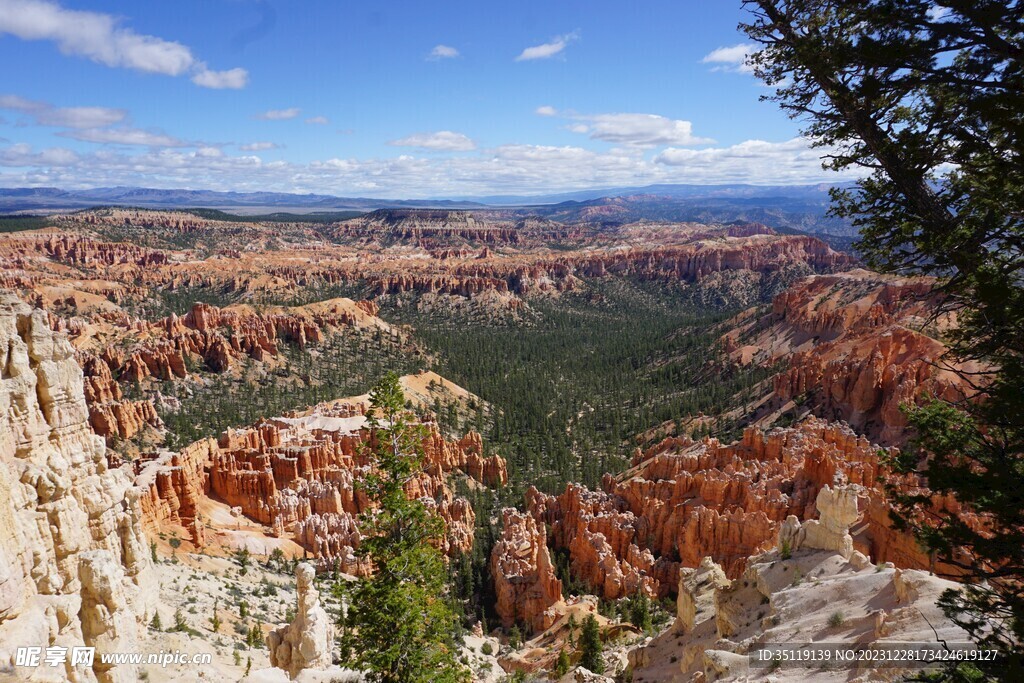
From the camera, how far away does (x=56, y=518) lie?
42.4ft

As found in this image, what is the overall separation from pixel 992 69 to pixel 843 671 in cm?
1112

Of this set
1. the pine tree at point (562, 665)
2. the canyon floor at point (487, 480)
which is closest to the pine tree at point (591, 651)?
the pine tree at point (562, 665)

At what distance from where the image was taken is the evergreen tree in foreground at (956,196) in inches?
263

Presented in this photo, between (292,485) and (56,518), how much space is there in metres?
27.5

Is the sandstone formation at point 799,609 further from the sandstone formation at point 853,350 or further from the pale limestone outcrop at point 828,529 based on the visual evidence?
the sandstone formation at point 853,350

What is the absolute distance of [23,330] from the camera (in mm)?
14680

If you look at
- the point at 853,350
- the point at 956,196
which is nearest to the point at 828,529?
the point at 956,196

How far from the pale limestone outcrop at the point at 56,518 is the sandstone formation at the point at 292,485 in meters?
14.1

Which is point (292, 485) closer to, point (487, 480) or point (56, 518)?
point (487, 480)

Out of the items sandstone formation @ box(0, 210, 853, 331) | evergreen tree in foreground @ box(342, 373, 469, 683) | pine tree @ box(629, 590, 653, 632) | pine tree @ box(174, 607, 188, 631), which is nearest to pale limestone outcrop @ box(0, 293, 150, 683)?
pine tree @ box(174, 607, 188, 631)

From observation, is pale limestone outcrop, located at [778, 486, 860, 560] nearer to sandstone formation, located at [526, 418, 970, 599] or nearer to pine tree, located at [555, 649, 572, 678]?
sandstone formation, located at [526, 418, 970, 599]

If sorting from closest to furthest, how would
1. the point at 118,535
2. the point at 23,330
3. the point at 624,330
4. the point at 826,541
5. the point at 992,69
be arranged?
the point at 992,69 → the point at 23,330 → the point at 118,535 → the point at 826,541 → the point at 624,330

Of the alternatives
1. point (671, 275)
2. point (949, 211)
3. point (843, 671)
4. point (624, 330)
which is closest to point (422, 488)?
point (843, 671)

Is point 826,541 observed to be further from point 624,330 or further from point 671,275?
point 671,275
